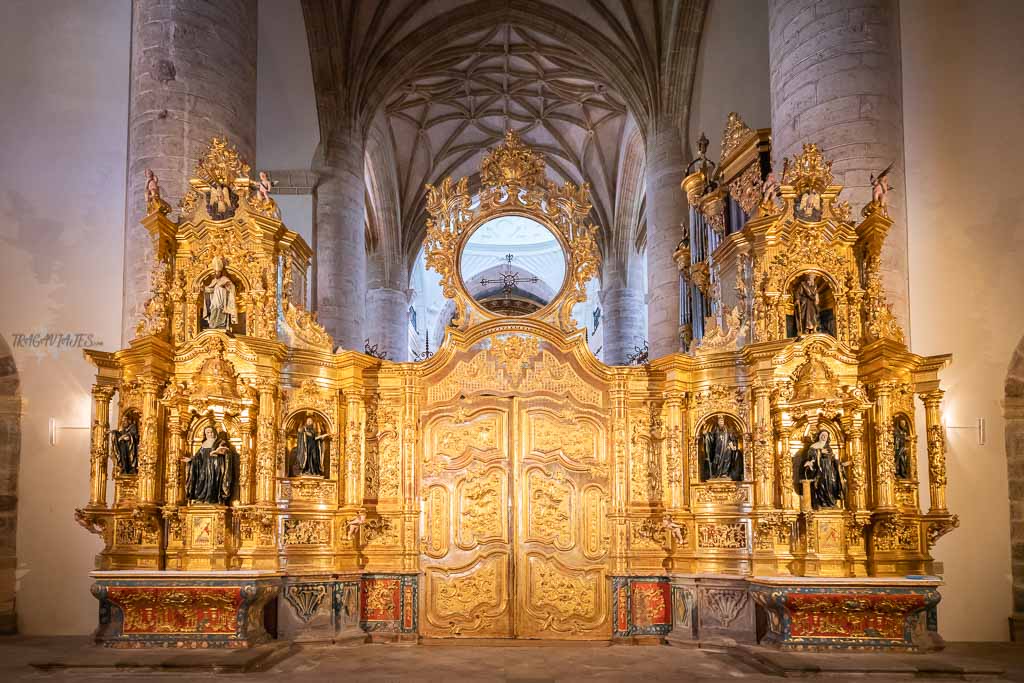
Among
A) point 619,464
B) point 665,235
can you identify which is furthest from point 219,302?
point 665,235

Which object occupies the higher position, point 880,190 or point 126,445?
point 880,190

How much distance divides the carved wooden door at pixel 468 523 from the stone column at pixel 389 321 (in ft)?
61.1

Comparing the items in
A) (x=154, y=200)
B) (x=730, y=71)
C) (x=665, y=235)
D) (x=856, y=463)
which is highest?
(x=730, y=71)

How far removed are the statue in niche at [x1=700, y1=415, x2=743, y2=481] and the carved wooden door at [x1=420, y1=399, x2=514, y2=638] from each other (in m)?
2.12

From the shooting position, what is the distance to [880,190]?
33.4 feet

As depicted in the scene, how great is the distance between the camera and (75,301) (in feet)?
39.7

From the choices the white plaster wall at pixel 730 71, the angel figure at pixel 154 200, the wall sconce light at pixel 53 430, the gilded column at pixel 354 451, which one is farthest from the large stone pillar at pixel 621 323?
the angel figure at pixel 154 200

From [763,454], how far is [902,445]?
1422 millimetres

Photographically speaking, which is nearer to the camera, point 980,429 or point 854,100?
point 980,429

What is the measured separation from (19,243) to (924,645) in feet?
37.1

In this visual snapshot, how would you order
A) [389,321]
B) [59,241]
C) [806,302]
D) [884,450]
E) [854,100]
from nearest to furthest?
[884,450], [806,302], [854,100], [59,241], [389,321]

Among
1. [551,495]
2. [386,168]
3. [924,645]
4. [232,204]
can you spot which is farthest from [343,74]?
[924,645]

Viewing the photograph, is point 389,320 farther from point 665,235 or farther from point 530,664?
point 530,664

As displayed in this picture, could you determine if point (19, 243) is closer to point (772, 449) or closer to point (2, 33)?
point (2, 33)
